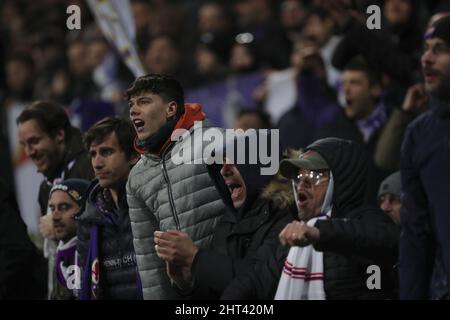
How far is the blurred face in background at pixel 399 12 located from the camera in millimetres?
8461

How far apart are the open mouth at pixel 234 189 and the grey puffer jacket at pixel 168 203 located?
0.23ft

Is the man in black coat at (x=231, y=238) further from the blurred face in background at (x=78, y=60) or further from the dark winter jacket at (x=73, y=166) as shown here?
the blurred face in background at (x=78, y=60)

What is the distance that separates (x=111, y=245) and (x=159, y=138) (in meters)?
0.85

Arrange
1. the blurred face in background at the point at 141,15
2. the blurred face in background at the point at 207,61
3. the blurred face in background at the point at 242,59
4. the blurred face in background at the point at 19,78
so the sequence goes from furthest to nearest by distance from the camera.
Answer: the blurred face in background at the point at 19,78 → the blurred face in background at the point at 141,15 → the blurred face in background at the point at 207,61 → the blurred face in background at the point at 242,59

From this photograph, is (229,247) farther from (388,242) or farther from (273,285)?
(388,242)

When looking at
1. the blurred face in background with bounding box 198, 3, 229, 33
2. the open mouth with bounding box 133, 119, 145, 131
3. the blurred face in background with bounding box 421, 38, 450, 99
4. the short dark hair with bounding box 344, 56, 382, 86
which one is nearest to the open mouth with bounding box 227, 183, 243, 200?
the open mouth with bounding box 133, 119, 145, 131

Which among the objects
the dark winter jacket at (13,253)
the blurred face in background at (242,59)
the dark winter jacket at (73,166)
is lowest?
the dark winter jacket at (13,253)

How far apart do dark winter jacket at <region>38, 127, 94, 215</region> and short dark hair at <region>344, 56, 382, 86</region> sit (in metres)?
1.95

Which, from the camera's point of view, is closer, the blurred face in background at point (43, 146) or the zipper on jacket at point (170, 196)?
the zipper on jacket at point (170, 196)

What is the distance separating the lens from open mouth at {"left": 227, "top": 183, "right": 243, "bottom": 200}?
226 inches

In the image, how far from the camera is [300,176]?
5.50 meters

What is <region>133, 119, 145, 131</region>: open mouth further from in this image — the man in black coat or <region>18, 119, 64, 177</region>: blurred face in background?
<region>18, 119, 64, 177</region>: blurred face in background

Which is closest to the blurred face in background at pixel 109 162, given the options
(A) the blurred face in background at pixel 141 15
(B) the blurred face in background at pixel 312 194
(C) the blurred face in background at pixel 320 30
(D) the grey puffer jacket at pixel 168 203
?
(D) the grey puffer jacket at pixel 168 203

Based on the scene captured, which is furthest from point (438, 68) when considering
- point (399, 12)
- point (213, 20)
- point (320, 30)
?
point (213, 20)
